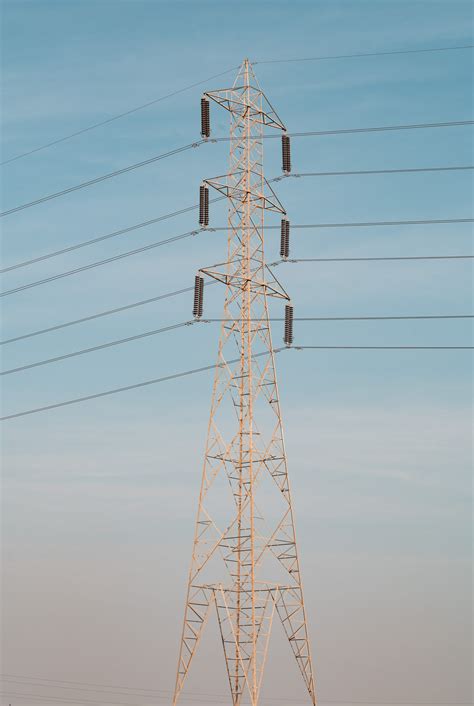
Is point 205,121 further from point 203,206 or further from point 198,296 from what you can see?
point 198,296

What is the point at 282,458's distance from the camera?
48.4 meters

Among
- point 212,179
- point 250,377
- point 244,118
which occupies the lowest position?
point 250,377

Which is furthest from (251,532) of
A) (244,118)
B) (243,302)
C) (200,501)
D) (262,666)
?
(244,118)

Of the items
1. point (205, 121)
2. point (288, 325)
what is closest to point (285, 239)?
point (288, 325)

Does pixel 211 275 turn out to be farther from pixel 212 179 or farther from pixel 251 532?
pixel 251 532

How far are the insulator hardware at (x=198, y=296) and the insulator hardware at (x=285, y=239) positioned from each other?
4.27 meters

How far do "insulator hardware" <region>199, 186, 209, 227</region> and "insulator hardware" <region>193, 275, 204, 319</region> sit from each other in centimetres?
297

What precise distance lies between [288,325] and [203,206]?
7.12m

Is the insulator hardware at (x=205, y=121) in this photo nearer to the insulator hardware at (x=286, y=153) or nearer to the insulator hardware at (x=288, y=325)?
the insulator hardware at (x=286, y=153)

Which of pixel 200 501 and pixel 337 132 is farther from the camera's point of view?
pixel 337 132

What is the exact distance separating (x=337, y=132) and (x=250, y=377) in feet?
42.8

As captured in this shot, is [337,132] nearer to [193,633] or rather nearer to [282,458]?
[282,458]

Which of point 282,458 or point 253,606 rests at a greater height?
point 282,458

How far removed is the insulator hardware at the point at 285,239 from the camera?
166 ft
